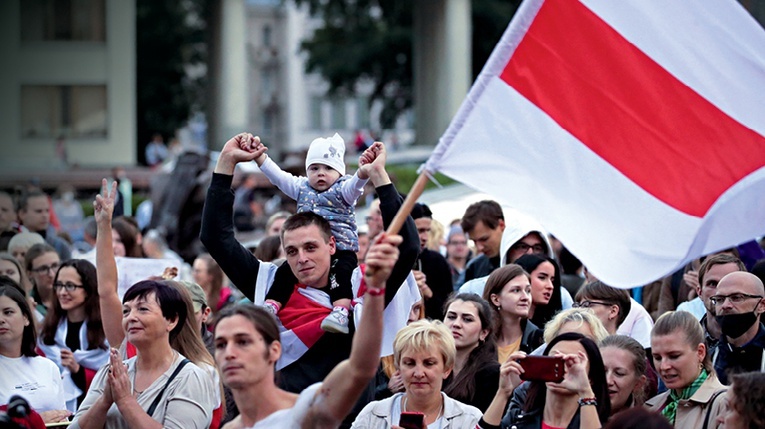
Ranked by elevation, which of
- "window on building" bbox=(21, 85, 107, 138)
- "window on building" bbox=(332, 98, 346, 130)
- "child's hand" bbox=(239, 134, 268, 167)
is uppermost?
"window on building" bbox=(332, 98, 346, 130)

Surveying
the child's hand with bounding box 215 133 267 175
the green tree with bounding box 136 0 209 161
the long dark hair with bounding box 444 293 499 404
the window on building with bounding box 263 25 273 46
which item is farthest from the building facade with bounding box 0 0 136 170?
the window on building with bounding box 263 25 273 46

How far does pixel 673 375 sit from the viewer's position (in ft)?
22.0

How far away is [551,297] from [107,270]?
3341mm

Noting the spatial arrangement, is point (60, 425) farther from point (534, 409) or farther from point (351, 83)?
point (351, 83)

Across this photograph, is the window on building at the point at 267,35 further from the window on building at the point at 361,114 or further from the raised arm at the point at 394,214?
the raised arm at the point at 394,214

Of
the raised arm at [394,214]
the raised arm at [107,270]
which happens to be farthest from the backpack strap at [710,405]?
the raised arm at [107,270]

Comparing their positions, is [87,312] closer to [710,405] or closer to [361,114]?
[710,405]

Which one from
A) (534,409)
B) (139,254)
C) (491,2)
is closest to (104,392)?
(534,409)

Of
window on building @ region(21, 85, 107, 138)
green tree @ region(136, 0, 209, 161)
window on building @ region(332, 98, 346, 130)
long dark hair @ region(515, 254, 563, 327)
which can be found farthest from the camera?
window on building @ region(332, 98, 346, 130)

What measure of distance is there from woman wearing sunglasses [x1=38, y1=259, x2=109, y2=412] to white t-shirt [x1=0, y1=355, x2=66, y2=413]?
992 mm

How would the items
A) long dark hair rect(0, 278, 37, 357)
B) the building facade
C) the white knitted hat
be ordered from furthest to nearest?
the building facade, long dark hair rect(0, 278, 37, 357), the white knitted hat

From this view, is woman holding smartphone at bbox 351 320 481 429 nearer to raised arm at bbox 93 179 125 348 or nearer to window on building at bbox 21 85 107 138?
raised arm at bbox 93 179 125 348

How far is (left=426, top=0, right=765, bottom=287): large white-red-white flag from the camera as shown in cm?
545

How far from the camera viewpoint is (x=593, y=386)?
6320 mm
